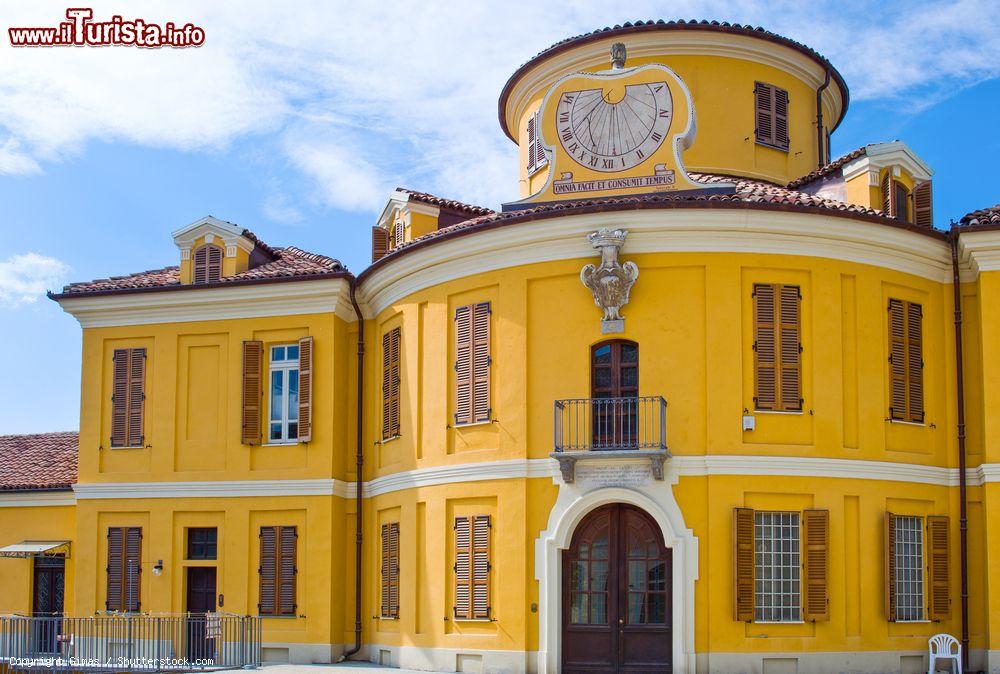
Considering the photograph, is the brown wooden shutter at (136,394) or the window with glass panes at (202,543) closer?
the window with glass panes at (202,543)

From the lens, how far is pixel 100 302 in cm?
3084

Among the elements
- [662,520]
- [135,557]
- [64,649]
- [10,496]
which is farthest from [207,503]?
[662,520]

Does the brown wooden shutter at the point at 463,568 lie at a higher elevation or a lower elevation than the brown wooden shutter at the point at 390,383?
lower

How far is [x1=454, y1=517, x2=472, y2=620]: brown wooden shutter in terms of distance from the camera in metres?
25.1

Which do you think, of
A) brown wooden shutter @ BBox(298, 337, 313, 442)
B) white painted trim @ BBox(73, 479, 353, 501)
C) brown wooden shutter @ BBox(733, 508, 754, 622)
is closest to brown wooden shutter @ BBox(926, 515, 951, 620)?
brown wooden shutter @ BBox(733, 508, 754, 622)

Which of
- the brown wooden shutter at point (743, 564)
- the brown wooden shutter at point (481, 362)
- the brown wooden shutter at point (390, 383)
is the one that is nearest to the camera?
the brown wooden shutter at point (743, 564)

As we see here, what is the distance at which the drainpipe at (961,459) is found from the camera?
80.9ft

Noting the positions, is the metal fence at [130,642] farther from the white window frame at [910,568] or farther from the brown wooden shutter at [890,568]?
the white window frame at [910,568]

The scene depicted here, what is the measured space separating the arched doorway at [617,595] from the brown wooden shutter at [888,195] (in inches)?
308

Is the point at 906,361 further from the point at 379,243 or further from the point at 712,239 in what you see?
the point at 379,243

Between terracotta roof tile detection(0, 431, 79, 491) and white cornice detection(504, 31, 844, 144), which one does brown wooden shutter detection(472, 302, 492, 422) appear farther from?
terracotta roof tile detection(0, 431, 79, 491)

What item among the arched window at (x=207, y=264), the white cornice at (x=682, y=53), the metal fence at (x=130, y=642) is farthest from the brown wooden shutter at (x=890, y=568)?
the arched window at (x=207, y=264)

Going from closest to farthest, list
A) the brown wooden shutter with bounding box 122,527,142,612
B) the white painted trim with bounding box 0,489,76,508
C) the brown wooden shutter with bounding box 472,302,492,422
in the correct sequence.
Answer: the brown wooden shutter with bounding box 472,302,492,422 < the brown wooden shutter with bounding box 122,527,142,612 < the white painted trim with bounding box 0,489,76,508

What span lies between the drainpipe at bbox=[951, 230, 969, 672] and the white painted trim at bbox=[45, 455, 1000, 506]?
1.03 ft
